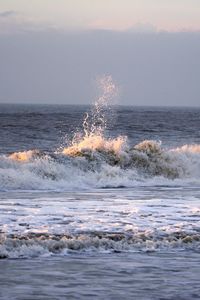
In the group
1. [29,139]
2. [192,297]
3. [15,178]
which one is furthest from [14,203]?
[29,139]

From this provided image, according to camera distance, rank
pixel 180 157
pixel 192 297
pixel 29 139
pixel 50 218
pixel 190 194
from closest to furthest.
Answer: pixel 192 297
pixel 50 218
pixel 190 194
pixel 180 157
pixel 29 139

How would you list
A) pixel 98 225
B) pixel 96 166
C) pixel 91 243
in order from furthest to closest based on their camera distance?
pixel 96 166, pixel 98 225, pixel 91 243

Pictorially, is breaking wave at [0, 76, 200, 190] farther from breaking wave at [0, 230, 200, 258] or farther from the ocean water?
breaking wave at [0, 230, 200, 258]

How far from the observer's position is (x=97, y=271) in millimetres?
9930

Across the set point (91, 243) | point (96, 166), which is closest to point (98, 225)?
point (91, 243)

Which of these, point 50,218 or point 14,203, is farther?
point 14,203

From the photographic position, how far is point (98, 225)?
13.8 metres

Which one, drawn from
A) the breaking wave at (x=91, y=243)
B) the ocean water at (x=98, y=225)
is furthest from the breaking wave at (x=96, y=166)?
the breaking wave at (x=91, y=243)

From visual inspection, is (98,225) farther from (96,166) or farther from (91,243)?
(96,166)

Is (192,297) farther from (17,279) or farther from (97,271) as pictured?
(17,279)

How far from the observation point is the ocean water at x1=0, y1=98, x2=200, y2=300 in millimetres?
9273

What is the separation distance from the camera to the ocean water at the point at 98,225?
9273 millimetres

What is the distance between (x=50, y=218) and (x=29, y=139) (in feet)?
116

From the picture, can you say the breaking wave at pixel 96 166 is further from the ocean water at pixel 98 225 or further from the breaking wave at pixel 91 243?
the breaking wave at pixel 91 243
